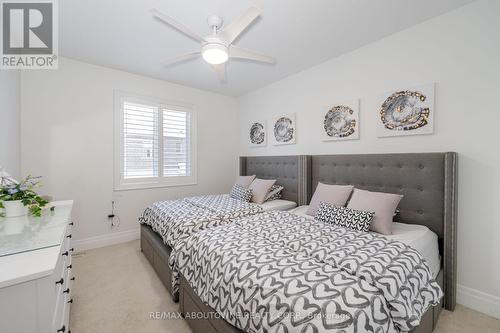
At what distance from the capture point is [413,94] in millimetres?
2080

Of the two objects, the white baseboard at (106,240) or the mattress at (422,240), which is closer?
the mattress at (422,240)

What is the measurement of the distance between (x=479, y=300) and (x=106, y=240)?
4319 millimetres

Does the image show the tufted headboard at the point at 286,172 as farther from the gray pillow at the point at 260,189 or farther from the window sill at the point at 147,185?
the window sill at the point at 147,185

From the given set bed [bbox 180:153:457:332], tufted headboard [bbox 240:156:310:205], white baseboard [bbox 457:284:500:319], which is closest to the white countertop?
bed [bbox 180:153:457:332]

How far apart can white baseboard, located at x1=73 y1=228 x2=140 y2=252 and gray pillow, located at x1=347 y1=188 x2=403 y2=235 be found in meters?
3.21

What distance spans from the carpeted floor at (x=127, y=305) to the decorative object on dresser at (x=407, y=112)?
162 cm

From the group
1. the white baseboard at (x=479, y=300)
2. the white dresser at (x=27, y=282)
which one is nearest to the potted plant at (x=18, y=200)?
the white dresser at (x=27, y=282)

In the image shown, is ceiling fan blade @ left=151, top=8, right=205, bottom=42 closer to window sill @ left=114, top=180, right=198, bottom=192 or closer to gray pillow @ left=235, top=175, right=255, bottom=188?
gray pillow @ left=235, top=175, right=255, bottom=188

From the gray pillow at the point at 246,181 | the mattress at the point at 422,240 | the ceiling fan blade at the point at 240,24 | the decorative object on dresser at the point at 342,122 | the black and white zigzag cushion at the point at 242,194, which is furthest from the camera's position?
the gray pillow at the point at 246,181

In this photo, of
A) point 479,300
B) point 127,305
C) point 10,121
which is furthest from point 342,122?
point 10,121

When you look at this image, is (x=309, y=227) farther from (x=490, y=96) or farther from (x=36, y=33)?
(x=36, y=33)

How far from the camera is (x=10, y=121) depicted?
84.1 inches

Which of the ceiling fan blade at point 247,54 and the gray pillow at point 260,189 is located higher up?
the ceiling fan blade at point 247,54

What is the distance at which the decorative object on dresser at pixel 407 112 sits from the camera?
2002mm
